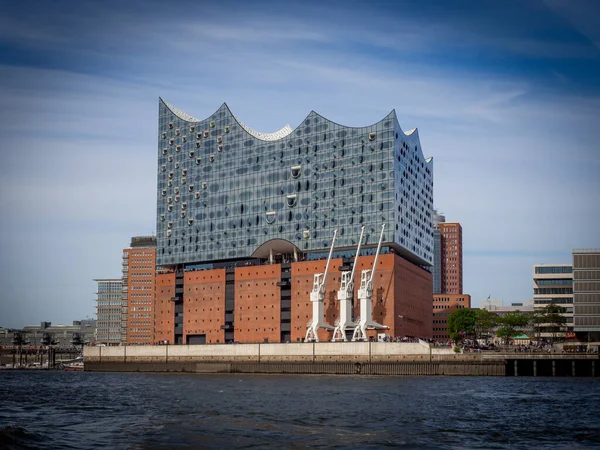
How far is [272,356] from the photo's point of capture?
442 ft

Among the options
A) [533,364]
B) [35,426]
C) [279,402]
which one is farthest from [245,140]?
[35,426]

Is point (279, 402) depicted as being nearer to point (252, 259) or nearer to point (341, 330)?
point (341, 330)

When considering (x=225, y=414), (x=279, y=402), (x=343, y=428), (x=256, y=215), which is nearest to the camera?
(x=343, y=428)

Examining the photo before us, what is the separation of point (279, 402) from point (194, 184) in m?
96.8

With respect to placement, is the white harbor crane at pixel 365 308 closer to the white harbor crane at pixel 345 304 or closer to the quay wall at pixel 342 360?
the white harbor crane at pixel 345 304

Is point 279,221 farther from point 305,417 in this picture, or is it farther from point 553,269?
point 305,417

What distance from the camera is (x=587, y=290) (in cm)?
15150

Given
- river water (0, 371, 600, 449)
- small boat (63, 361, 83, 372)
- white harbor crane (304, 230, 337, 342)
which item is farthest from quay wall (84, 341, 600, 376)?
river water (0, 371, 600, 449)

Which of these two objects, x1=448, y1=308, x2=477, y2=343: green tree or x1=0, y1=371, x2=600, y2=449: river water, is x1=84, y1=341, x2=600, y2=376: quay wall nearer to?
x1=0, y1=371, x2=600, y2=449: river water

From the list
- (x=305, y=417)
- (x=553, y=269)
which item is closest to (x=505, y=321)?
(x=553, y=269)

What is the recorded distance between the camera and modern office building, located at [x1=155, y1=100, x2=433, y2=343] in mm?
138375

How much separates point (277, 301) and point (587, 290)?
5674 centimetres

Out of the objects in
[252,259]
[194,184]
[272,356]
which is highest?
[194,184]

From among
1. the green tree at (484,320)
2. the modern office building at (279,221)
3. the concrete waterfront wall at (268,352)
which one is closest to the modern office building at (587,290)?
the green tree at (484,320)
